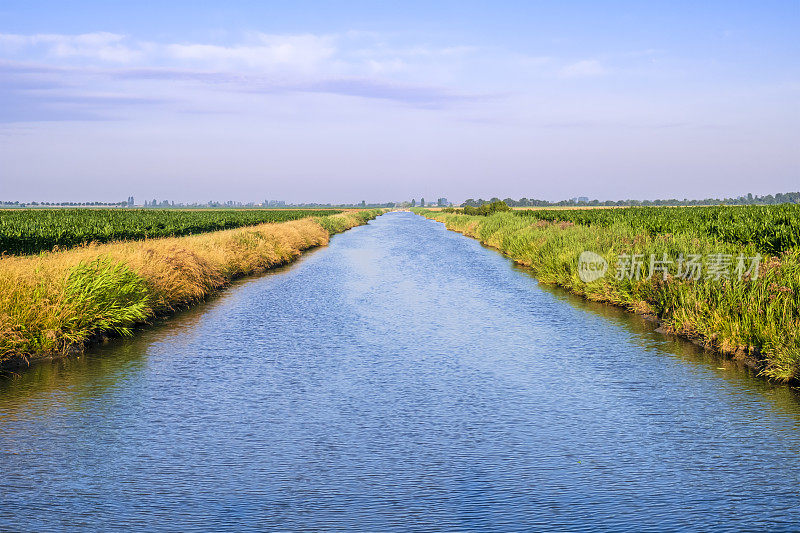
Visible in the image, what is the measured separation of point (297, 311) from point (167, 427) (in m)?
11.0

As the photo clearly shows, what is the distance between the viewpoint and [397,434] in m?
8.28

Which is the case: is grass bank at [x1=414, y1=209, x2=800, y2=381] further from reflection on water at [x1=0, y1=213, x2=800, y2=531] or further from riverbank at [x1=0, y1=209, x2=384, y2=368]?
riverbank at [x1=0, y1=209, x2=384, y2=368]

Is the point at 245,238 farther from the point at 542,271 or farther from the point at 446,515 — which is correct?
the point at 446,515

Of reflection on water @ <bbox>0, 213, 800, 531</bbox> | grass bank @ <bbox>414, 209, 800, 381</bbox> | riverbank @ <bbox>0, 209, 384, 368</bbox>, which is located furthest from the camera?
riverbank @ <bbox>0, 209, 384, 368</bbox>

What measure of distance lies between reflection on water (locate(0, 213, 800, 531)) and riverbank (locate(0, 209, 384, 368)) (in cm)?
66

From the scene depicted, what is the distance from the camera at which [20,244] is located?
30906 mm

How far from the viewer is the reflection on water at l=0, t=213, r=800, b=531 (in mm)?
6082

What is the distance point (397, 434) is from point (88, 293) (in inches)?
363

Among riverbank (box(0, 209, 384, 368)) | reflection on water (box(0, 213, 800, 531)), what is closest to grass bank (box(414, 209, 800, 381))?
reflection on water (box(0, 213, 800, 531))

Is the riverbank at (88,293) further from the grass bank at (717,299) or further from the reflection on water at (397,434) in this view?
the grass bank at (717,299)

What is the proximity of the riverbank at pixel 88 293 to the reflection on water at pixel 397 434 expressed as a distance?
26.1 inches

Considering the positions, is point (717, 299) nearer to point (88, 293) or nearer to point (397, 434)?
point (397, 434)

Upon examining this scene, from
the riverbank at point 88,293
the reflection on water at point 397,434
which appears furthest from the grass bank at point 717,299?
the riverbank at point 88,293

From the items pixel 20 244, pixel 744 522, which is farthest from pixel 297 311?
pixel 20 244
